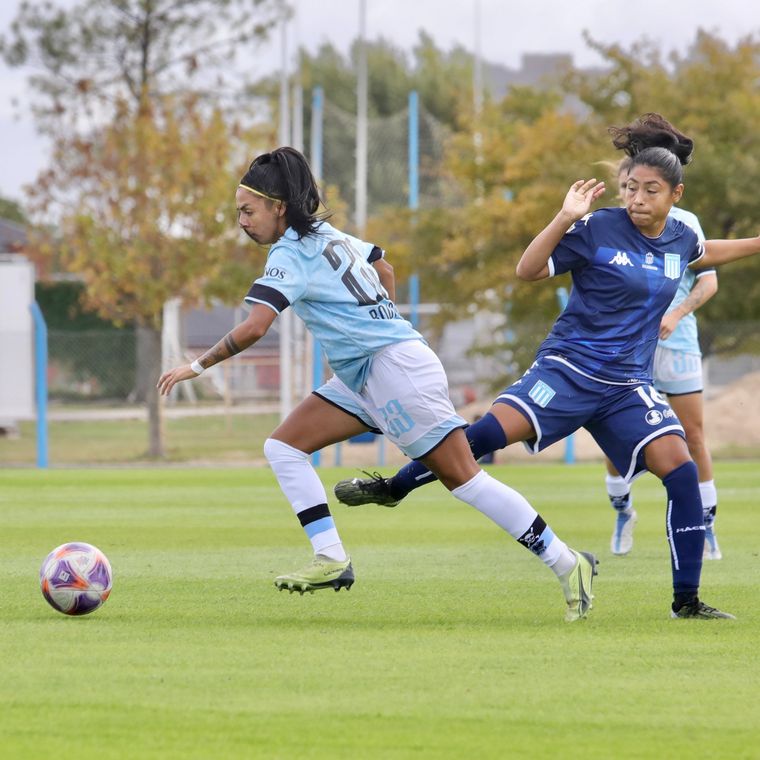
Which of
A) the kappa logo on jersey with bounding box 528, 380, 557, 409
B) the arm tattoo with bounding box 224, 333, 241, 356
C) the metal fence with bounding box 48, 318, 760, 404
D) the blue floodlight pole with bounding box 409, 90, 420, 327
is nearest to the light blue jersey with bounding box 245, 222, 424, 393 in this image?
the arm tattoo with bounding box 224, 333, 241, 356

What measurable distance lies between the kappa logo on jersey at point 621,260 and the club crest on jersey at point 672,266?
202mm

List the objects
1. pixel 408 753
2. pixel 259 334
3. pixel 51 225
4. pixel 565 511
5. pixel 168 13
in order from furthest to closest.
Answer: pixel 168 13 < pixel 51 225 < pixel 565 511 < pixel 259 334 < pixel 408 753

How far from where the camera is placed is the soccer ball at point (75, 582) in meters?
6.52

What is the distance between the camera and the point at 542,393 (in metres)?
6.67

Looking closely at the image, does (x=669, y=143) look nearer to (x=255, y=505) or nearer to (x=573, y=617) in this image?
(x=573, y=617)

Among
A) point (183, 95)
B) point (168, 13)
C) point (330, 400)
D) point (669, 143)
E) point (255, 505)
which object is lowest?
point (255, 505)

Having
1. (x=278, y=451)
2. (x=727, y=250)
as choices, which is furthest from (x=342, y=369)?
(x=727, y=250)

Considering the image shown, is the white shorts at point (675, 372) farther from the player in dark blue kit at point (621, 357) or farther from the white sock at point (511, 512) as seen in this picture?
the white sock at point (511, 512)

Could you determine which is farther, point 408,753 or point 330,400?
point 330,400

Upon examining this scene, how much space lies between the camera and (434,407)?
6516mm

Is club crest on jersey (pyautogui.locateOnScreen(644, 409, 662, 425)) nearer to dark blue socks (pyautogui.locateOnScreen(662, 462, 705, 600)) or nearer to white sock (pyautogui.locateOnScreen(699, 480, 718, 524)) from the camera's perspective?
dark blue socks (pyautogui.locateOnScreen(662, 462, 705, 600))

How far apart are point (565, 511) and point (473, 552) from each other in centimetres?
373

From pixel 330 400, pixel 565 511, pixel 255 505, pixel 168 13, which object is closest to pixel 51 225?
pixel 168 13

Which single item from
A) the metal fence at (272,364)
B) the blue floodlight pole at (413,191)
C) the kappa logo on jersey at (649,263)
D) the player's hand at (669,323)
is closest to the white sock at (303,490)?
the kappa logo on jersey at (649,263)
